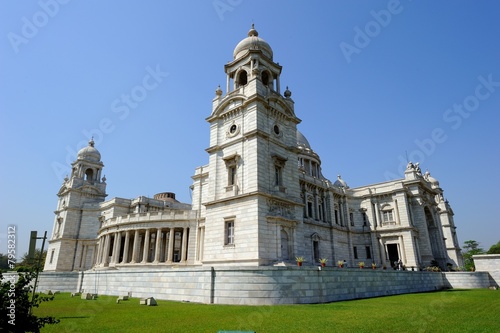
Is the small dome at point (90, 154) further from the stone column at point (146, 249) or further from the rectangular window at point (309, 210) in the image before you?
the rectangular window at point (309, 210)

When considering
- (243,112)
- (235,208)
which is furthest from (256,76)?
(235,208)

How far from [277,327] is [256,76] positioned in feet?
74.1

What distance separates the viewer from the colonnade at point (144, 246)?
37.7 m

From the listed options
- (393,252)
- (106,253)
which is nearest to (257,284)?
(106,253)

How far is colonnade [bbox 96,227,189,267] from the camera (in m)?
37.7

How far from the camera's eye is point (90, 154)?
191ft

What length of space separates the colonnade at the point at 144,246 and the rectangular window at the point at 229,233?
1289cm

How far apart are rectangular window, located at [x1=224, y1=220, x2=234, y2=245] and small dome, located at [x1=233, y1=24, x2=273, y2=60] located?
18425mm

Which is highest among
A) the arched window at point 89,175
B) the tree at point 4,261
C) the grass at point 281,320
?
the arched window at point 89,175

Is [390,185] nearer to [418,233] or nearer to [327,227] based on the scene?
[418,233]

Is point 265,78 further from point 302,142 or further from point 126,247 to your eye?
point 302,142

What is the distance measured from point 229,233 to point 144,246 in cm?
1779

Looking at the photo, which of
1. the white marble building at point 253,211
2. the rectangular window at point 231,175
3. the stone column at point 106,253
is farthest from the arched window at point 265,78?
the stone column at point 106,253

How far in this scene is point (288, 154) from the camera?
30.5m
